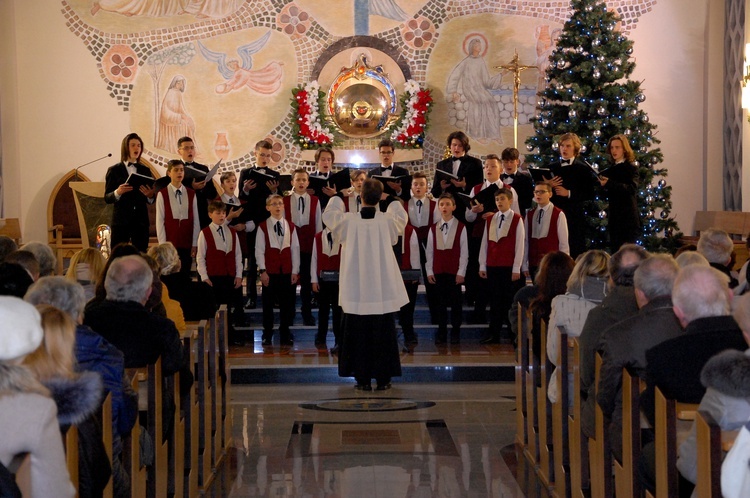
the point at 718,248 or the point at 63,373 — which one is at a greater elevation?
the point at 718,248

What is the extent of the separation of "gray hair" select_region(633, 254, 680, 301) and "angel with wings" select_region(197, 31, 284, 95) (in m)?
9.92

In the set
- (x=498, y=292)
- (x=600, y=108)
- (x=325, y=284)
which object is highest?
(x=600, y=108)

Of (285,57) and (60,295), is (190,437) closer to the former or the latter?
(60,295)

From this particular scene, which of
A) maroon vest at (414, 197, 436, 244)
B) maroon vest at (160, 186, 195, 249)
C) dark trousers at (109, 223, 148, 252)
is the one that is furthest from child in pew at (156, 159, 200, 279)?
maroon vest at (414, 197, 436, 244)

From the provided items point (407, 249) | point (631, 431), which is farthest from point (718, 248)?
point (407, 249)

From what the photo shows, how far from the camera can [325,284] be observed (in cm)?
930

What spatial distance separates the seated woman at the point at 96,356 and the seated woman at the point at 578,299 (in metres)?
2.38

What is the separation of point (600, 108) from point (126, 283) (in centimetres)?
815

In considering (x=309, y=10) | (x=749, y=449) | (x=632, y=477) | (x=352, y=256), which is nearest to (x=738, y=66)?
(x=309, y=10)

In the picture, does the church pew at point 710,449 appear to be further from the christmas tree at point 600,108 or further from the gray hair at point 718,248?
the christmas tree at point 600,108

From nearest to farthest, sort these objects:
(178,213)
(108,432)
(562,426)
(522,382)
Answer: (108,432) < (562,426) < (522,382) < (178,213)

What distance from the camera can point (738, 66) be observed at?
12703mm

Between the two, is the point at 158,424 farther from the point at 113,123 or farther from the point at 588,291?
the point at 113,123

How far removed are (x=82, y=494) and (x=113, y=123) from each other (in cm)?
1078
